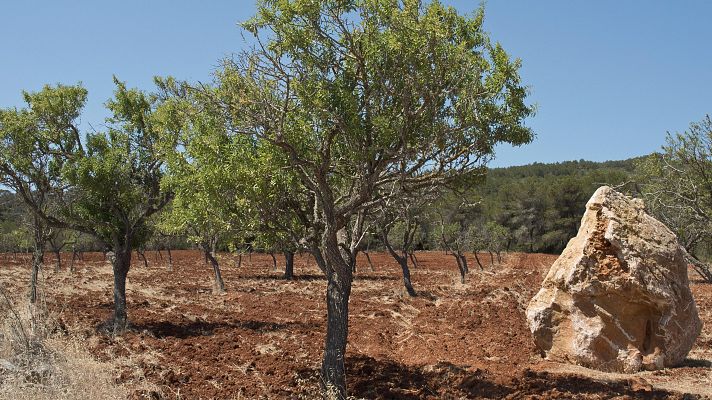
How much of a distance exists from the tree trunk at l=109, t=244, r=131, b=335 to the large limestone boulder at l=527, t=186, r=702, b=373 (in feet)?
37.3

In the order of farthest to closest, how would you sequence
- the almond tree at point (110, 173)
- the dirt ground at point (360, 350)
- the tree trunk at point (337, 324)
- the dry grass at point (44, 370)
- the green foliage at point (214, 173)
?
the almond tree at point (110, 173) < the dirt ground at point (360, 350) < the tree trunk at point (337, 324) < the green foliage at point (214, 173) < the dry grass at point (44, 370)

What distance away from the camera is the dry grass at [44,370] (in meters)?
8.33

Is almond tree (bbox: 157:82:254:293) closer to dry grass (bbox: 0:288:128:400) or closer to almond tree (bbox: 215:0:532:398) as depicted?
almond tree (bbox: 215:0:532:398)

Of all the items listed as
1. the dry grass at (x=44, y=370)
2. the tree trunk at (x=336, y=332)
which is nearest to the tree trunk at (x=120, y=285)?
the dry grass at (x=44, y=370)

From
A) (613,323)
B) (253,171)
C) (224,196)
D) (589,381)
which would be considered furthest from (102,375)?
(613,323)

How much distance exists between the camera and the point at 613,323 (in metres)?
11.7

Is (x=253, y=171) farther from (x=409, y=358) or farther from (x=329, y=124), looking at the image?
(x=409, y=358)

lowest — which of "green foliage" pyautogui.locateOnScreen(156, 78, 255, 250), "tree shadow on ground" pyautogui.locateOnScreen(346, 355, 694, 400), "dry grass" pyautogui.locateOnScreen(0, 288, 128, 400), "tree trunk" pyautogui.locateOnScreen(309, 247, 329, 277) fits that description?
"tree shadow on ground" pyautogui.locateOnScreen(346, 355, 694, 400)

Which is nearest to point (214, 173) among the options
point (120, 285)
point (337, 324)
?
point (337, 324)

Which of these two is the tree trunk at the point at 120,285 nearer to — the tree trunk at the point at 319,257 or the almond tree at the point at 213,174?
the almond tree at the point at 213,174

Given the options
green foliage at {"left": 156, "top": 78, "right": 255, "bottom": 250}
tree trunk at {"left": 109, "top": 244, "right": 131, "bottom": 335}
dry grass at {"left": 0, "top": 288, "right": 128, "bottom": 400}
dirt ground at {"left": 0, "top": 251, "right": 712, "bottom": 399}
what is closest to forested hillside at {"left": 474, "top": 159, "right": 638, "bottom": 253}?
dirt ground at {"left": 0, "top": 251, "right": 712, "bottom": 399}

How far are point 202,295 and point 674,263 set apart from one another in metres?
20.7

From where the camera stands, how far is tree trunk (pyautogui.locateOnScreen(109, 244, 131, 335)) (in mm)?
16422

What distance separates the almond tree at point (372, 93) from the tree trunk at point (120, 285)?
9.16 m
